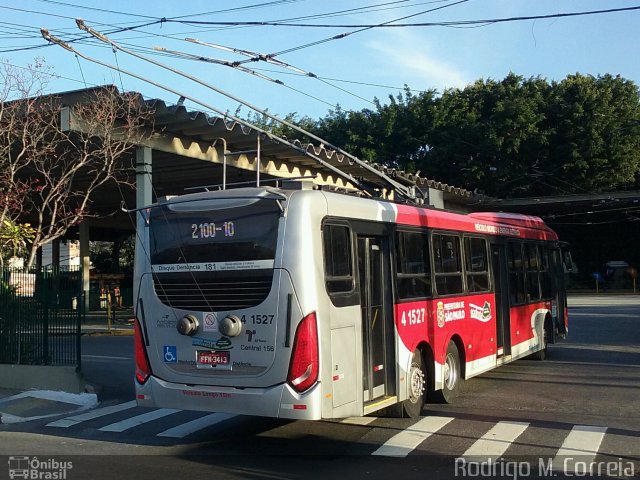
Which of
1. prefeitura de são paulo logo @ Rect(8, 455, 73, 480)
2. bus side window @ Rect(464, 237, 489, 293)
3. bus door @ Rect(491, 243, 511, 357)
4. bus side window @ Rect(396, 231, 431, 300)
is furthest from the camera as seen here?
bus door @ Rect(491, 243, 511, 357)

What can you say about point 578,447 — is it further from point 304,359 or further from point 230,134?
point 230,134

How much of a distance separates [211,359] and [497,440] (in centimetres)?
366

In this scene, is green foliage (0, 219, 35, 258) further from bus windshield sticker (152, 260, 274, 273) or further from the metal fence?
bus windshield sticker (152, 260, 274, 273)

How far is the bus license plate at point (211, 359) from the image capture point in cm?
799

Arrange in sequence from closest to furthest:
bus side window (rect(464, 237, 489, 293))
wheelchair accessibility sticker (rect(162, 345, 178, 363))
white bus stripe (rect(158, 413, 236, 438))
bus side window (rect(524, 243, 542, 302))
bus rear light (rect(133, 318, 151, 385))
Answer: wheelchair accessibility sticker (rect(162, 345, 178, 363)) < bus rear light (rect(133, 318, 151, 385)) < white bus stripe (rect(158, 413, 236, 438)) < bus side window (rect(464, 237, 489, 293)) < bus side window (rect(524, 243, 542, 302))

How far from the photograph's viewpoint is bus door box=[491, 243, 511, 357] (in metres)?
13.2

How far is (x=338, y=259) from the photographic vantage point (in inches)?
326

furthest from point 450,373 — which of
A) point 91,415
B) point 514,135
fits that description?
point 514,135

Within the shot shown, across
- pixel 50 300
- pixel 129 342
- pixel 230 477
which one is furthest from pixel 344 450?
pixel 129 342

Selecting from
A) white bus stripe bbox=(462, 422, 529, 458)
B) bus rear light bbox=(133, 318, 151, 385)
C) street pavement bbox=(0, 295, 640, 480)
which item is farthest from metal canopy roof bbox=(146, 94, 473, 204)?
bus rear light bbox=(133, 318, 151, 385)

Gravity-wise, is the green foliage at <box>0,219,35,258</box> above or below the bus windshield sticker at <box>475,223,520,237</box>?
above

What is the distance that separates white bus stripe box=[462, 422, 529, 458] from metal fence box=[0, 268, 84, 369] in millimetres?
7617

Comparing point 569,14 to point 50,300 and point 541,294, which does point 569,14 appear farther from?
point 50,300

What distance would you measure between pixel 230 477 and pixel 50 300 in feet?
25.0
